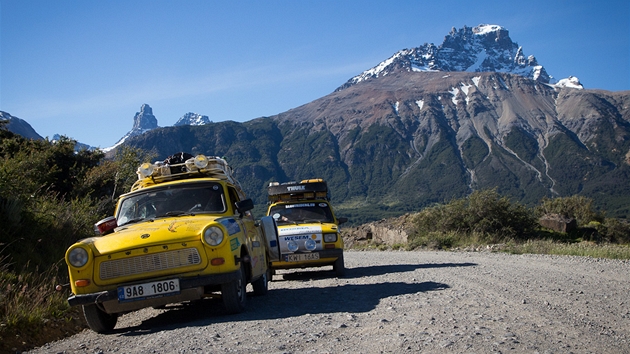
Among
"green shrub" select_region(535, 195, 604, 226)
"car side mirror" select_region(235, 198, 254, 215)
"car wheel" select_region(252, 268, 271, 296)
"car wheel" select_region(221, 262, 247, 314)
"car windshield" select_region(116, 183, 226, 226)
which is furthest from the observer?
"green shrub" select_region(535, 195, 604, 226)

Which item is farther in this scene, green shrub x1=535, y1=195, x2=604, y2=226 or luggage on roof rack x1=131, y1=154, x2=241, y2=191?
green shrub x1=535, y1=195, x2=604, y2=226

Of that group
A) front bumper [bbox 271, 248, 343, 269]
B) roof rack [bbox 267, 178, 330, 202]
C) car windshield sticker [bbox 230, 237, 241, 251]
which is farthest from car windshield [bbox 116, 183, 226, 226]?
roof rack [bbox 267, 178, 330, 202]

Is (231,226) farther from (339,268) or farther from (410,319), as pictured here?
(339,268)

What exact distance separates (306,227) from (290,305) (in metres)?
4.24

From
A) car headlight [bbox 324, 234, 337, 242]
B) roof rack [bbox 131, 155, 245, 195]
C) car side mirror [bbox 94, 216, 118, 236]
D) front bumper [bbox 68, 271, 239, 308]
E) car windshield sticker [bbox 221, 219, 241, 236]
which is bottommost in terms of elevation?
car headlight [bbox 324, 234, 337, 242]

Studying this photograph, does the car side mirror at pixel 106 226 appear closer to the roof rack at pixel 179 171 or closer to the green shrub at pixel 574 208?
the roof rack at pixel 179 171

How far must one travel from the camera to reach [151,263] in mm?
7051

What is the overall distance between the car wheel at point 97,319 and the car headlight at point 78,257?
536 millimetres

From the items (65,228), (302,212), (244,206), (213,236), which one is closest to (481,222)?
(302,212)

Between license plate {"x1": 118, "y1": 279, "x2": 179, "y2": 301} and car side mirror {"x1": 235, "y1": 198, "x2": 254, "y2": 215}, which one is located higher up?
car side mirror {"x1": 235, "y1": 198, "x2": 254, "y2": 215}

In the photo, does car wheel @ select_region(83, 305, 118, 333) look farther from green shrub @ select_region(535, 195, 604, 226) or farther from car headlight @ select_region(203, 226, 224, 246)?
green shrub @ select_region(535, 195, 604, 226)

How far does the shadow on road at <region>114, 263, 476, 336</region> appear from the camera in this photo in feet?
24.1

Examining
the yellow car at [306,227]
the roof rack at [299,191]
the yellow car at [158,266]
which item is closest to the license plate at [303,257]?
the yellow car at [306,227]

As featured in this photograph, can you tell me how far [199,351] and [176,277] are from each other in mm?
1659
